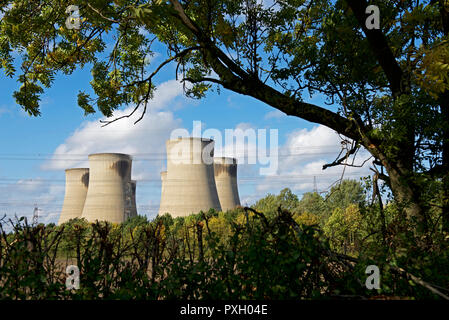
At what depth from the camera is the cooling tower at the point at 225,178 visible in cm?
2634

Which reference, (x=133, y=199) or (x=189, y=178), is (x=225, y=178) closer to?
(x=189, y=178)

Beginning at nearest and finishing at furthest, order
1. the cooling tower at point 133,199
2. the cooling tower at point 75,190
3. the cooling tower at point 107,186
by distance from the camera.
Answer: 1. the cooling tower at point 107,186
2. the cooling tower at point 75,190
3. the cooling tower at point 133,199

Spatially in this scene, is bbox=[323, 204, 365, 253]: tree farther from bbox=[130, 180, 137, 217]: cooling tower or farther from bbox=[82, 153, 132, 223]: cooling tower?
bbox=[130, 180, 137, 217]: cooling tower

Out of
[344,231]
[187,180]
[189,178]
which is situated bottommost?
[344,231]

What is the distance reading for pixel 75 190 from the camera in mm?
25453

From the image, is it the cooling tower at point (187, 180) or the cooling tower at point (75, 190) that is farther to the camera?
the cooling tower at point (75, 190)

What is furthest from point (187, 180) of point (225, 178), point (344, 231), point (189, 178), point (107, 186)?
point (344, 231)

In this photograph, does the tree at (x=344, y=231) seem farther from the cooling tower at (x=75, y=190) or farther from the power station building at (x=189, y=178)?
the cooling tower at (x=75, y=190)

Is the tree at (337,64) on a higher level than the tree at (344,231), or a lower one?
higher

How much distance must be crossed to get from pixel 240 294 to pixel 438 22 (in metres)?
4.77

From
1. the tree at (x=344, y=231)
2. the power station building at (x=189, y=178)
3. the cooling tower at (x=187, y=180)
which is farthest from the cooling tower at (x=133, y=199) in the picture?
the tree at (x=344, y=231)

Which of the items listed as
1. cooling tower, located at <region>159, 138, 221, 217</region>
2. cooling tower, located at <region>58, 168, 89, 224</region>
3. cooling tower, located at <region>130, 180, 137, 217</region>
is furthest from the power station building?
cooling tower, located at <region>58, 168, 89, 224</region>

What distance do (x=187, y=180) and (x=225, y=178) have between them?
256 inches

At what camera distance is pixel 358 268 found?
227 centimetres
